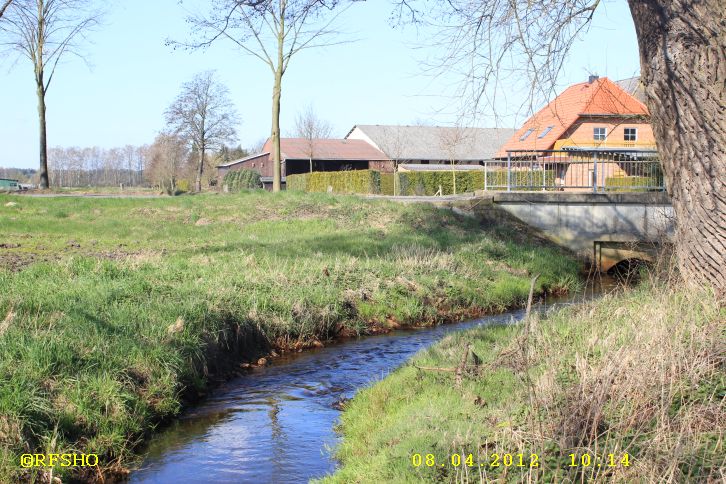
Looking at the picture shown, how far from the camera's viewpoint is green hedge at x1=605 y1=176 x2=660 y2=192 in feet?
74.8

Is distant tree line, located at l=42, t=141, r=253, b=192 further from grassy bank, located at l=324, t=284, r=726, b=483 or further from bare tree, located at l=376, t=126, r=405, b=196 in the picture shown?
grassy bank, located at l=324, t=284, r=726, b=483

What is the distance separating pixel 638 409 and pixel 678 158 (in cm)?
435

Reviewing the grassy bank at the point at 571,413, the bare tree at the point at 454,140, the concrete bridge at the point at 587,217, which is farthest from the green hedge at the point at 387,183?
the grassy bank at the point at 571,413

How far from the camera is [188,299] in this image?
10906 millimetres

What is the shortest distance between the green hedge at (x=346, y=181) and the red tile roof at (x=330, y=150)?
40.4 feet

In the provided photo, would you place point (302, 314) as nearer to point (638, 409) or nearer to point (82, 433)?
point (82, 433)

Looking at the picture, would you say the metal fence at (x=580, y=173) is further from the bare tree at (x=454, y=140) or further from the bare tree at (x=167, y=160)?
the bare tree at (x=167, y=160)

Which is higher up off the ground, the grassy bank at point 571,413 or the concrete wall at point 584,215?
the concrete wall at point 584,215

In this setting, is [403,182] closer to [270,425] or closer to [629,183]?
[629,183]

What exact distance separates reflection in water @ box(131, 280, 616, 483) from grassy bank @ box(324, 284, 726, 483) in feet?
1.47

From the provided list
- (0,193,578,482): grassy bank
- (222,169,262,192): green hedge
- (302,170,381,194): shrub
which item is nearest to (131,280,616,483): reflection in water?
(0,193,578,482): grassy bank

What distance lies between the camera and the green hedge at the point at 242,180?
176ft

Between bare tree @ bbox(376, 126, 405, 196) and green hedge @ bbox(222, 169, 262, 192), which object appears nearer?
green hedge @ bbox(222, 169, 262, 192)

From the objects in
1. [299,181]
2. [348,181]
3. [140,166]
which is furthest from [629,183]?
[140,166]
